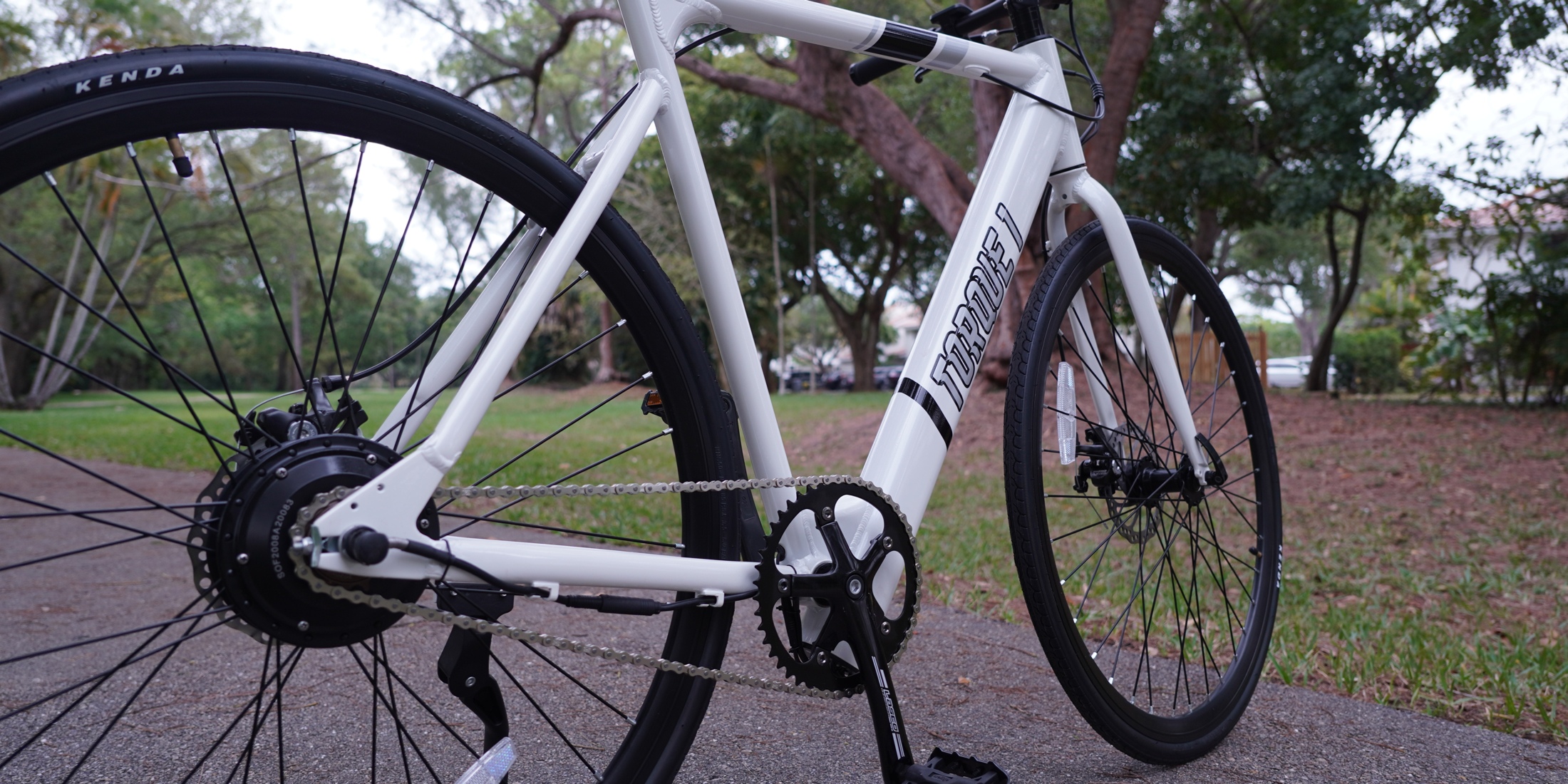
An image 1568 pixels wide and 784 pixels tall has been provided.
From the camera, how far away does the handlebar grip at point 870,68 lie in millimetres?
1753

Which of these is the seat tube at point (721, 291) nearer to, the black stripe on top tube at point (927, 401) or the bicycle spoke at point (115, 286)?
the black stripe on top tube at point (927, 401)

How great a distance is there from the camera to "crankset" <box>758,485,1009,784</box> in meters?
1.38

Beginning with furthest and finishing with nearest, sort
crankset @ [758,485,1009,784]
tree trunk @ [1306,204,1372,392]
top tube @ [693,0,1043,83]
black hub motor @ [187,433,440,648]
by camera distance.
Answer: tree trunk @ [1306,204,1372,392], top tube @ [693,0,1043,83], crankset @ [758,485,1009,784], black hub motor @ [187,433,440,648]

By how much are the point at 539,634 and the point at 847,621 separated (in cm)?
45

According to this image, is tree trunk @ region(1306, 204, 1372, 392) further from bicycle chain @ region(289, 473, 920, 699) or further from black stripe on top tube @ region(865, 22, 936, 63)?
bicycle chain @ region(289, 473, 920, 699)

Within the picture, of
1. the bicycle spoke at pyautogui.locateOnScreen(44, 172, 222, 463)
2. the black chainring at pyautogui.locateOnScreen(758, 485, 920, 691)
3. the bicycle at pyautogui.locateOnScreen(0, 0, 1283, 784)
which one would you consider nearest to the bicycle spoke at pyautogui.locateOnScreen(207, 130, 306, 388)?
the bicycle at pyautogui.locateOnScreen(0, 0, 1283, 784)

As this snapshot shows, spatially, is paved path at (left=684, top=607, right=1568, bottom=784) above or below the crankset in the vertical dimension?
below

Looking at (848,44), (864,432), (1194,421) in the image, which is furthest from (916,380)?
(864,432)

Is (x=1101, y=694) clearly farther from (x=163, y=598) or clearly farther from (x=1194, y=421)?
(x=163, y=598)

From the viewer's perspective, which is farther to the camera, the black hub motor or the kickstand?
the kickstand

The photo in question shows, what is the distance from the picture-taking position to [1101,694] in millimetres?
1594

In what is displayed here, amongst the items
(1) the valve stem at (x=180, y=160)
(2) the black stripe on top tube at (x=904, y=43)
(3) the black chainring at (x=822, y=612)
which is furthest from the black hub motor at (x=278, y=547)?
(2) the black stripe on top tube at (x=904, y=43)

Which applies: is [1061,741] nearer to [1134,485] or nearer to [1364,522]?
[1134,485]

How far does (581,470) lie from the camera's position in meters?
1.47
